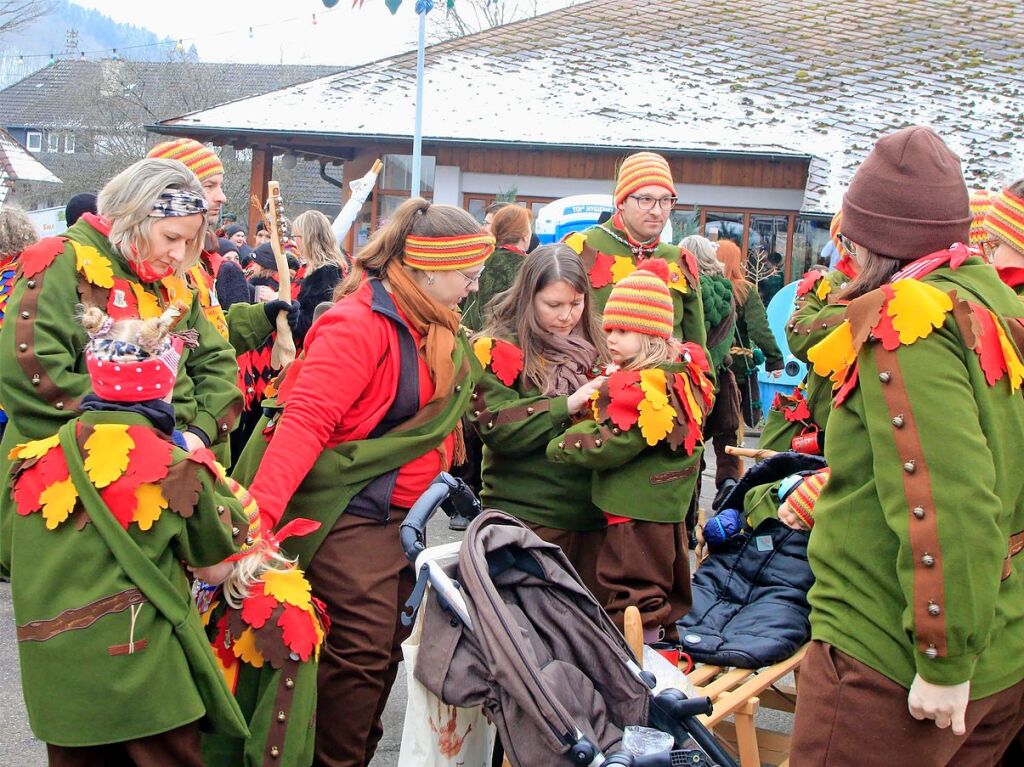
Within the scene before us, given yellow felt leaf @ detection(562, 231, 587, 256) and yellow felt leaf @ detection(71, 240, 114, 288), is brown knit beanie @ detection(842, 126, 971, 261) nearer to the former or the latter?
yellow felt leaf @ detection(71, 240, 114, 288)

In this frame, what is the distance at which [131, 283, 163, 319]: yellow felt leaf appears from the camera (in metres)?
3.54

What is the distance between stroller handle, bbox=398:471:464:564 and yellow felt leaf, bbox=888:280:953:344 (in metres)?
1.42

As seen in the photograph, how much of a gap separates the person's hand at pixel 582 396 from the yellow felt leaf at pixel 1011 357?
6.04 feet

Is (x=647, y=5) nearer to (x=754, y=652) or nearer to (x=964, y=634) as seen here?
(x=754, y=652)

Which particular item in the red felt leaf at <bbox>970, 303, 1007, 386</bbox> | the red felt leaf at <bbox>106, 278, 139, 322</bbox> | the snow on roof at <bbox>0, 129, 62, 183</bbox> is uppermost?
the red felt leaf at <bbox>970, 303, 1007, 386</bbox>

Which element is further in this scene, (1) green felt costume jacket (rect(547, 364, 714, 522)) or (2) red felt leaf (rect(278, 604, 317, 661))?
(1) green felt costume jacket (rect(547, 364, 714, 522))

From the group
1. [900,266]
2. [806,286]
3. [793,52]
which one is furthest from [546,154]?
[900,266]

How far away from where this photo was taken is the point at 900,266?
259 centimetres

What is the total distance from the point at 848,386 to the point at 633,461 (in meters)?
1.62

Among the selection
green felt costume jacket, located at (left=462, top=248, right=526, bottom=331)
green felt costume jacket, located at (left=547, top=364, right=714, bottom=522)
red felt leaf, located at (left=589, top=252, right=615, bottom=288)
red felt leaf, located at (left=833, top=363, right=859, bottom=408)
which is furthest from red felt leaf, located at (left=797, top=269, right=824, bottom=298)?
red felt leaf, located at (left=833, top=363, right=859, bottom=408)

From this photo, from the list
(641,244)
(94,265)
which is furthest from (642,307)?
(94,265)

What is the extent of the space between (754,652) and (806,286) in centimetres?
209

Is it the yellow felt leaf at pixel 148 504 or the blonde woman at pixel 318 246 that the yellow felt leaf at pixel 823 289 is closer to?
the blonde woman at pixel 318 246

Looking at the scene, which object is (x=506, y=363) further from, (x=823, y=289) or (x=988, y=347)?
(x=988, y=347)
